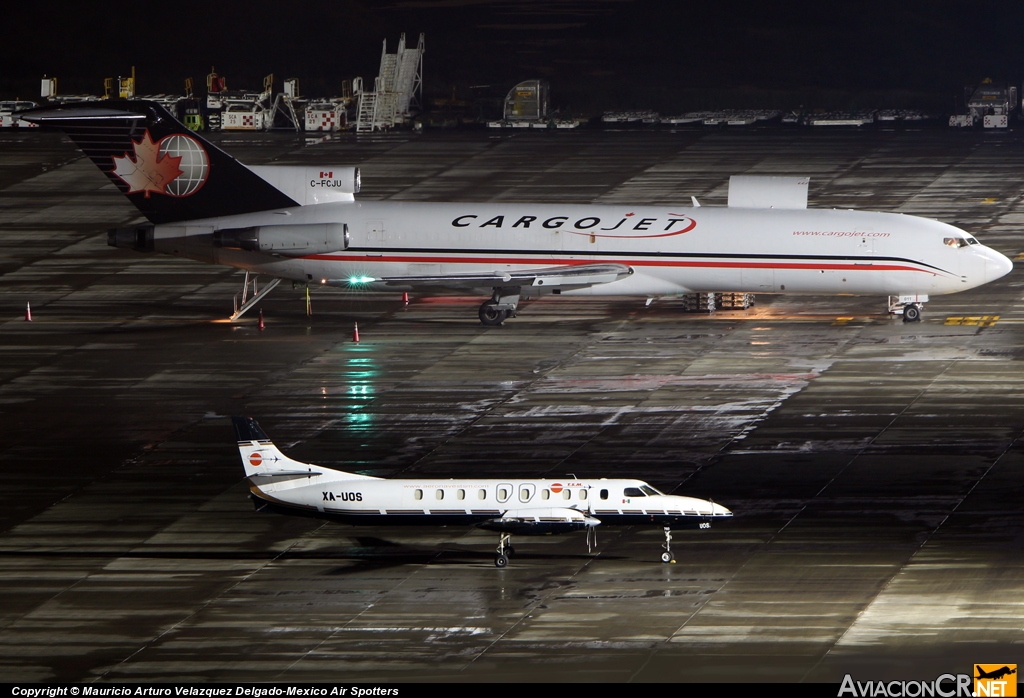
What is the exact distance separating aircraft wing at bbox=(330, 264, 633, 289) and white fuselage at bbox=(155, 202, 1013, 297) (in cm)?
21

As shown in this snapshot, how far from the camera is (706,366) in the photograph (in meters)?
49.6

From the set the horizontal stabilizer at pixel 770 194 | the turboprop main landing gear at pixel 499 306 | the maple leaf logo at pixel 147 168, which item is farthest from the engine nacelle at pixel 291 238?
the horizontal stabilizer at pixel 770 194

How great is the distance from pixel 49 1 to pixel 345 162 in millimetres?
55536

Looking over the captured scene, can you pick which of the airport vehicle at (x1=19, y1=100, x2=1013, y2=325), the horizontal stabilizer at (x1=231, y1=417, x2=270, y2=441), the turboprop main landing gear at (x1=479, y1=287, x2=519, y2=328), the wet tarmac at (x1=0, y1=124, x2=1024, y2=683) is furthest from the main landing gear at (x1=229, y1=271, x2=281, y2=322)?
the horizontal stabilizer at (x1=231, y1=417, x2=270, y2=441)

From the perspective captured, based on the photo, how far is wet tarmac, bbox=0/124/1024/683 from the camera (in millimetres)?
29781

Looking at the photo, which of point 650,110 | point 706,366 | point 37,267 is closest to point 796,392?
point 706,366

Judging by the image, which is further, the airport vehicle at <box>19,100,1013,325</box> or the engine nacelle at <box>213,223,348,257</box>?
the engine nacelle at <box>213,223,348,257</box>

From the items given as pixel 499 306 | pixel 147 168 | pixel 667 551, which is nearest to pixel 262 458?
pixel 667 551

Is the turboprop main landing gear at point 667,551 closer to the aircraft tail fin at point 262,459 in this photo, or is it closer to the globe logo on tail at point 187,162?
the aircraft tail fin at point 262,459

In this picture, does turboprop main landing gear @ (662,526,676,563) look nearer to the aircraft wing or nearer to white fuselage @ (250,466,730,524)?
white fuselage @ (250,466,730,524)

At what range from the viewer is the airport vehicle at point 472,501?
110 ft

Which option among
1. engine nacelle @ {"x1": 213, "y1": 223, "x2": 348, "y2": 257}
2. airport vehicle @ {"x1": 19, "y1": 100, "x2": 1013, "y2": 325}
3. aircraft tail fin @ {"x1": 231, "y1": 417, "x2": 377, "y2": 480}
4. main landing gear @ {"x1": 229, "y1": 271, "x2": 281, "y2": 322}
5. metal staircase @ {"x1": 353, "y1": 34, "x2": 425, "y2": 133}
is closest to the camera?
aircraft tail fin @ {"x1": 231, "y1": 417, "x2": 377, "y2": 480}

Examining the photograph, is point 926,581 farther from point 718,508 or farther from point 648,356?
point 648,356

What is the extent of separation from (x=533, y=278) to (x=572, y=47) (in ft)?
234
